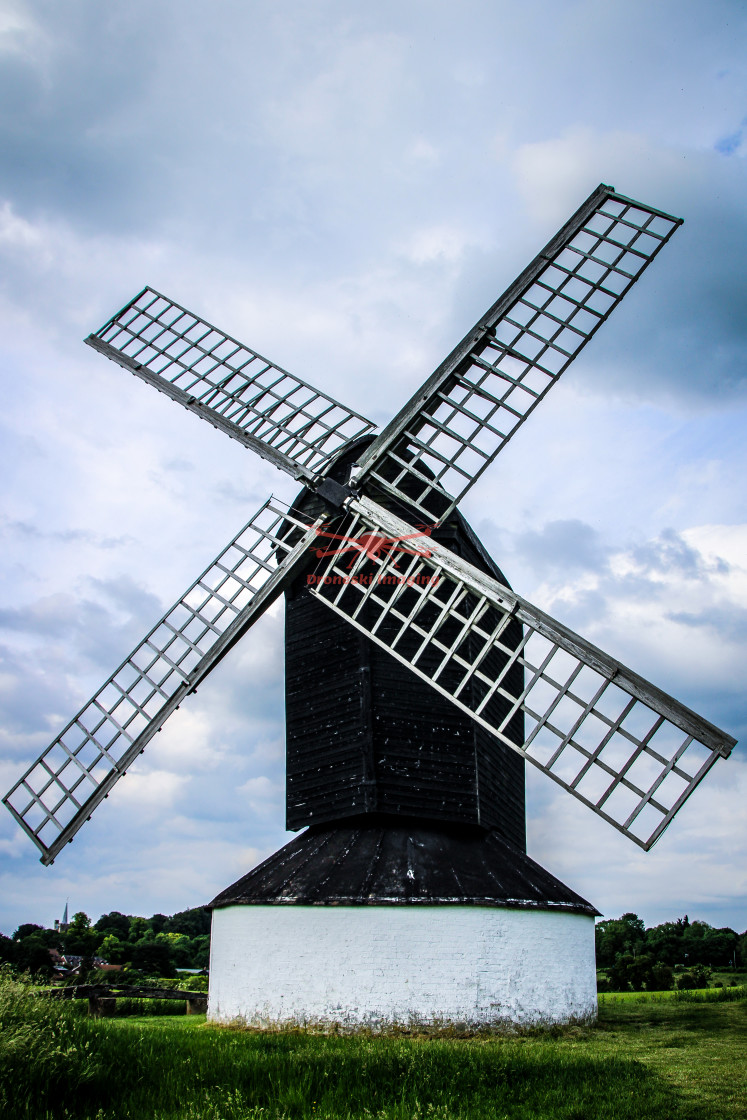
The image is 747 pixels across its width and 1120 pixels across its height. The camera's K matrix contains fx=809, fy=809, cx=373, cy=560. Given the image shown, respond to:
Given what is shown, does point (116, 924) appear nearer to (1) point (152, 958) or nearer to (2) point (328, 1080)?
(1) point (152, 958)

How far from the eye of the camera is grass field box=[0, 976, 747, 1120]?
6359 millimetres

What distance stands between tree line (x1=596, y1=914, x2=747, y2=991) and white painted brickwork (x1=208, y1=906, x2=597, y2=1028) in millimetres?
15468

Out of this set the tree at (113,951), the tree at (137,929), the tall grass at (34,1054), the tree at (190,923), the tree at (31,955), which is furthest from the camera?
the tree at (190,923)

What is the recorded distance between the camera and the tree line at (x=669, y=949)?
2616cm

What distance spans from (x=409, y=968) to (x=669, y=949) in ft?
77.8

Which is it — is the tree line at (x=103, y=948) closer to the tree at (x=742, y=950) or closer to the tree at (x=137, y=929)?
the tree at (x=137, y=929)

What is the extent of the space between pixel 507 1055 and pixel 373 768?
17.4 ft

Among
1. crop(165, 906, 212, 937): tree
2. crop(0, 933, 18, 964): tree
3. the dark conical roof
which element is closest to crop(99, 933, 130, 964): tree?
crop(0, 933, 18, 964): tree

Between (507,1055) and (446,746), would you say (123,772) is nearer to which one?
(446,746)

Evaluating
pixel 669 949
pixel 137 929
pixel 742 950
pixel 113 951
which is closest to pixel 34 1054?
pixel 113 951

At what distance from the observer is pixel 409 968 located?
11.7 meters

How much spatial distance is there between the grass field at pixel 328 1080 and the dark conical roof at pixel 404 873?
2.72 meters

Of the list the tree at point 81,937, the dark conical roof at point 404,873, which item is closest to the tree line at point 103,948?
the tree at point 81,937

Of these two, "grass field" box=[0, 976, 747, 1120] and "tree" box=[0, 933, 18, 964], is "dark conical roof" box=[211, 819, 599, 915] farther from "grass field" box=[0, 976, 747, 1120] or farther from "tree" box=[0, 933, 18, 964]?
"tree" box=[0, 933, 18, 964]
